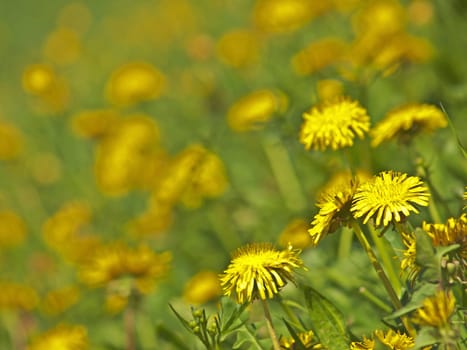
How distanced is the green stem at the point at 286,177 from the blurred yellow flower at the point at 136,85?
986 millimetres

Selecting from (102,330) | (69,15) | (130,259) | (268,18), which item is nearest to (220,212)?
(102,330)

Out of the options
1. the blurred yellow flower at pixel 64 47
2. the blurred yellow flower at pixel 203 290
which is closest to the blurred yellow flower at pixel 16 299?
the blurred yellow flower at pixel 203 290

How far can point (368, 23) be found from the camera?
334 cm

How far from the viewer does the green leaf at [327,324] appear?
4.14ft

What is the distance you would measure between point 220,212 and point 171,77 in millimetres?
2777

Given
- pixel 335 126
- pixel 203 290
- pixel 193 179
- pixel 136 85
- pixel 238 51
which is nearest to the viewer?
pixel 335 126

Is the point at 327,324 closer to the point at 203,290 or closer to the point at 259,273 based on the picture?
the point at 259,273

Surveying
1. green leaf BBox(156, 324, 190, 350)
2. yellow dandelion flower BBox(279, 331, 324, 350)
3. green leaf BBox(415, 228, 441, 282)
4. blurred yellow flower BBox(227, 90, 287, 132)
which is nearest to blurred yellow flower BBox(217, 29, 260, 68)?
blurred yellow flower BBox(227, 90, 287, 132)

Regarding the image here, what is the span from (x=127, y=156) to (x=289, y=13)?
95 centimetres

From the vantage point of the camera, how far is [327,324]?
1269mm

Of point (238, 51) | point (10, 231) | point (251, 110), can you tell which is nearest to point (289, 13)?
point (238, 51)

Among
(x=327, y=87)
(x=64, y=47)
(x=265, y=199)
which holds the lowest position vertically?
(x=265, y=199)

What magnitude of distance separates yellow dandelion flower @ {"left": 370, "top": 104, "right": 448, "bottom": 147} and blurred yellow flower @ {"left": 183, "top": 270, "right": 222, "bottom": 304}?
74 centimetres

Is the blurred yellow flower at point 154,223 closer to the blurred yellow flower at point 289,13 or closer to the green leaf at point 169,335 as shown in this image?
the blurred yellow flower at point 289,13
